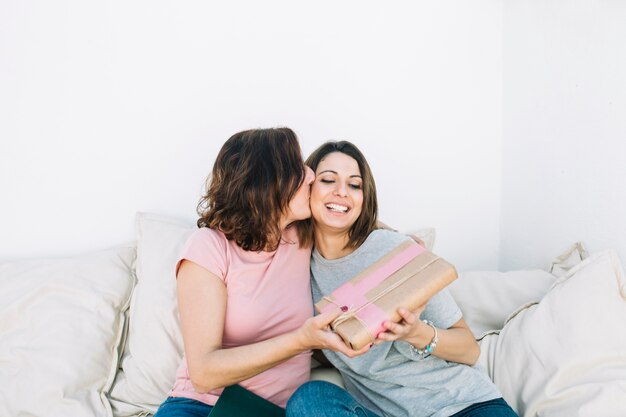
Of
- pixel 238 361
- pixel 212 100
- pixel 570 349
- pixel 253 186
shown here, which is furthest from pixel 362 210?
pixel 212 100

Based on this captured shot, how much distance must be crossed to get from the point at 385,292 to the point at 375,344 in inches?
6.0

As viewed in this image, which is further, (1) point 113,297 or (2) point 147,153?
(2) point 147,153

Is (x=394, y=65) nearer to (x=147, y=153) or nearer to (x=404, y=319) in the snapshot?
(x=147, y=153)

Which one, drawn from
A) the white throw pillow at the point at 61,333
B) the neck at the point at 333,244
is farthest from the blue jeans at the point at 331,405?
the white throw pillow at the point at 61,333

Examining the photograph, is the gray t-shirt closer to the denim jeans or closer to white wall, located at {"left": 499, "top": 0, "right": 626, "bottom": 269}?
the denim jeans

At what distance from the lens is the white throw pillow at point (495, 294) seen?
1.59 meters

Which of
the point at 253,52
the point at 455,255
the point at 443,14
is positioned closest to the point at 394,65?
the point at 443,14

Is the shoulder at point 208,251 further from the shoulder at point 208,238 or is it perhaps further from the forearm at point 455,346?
the forearm at point 455,346

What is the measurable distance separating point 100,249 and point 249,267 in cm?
80

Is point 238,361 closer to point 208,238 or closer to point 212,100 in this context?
point 208,238

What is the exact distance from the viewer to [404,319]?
986 mm

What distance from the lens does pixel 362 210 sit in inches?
54.1

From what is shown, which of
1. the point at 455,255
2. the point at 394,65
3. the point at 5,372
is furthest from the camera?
the point at 455,255

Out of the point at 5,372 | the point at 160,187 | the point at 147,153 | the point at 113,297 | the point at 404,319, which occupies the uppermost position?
the point at 147,153
